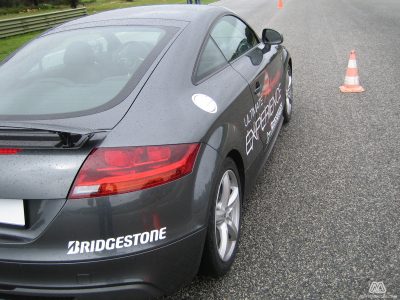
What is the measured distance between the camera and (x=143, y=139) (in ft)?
6.98

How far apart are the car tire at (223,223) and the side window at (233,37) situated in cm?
103

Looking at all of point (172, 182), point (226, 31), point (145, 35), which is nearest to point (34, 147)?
point (172, 182)

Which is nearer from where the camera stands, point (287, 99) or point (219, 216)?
point (219, 216)

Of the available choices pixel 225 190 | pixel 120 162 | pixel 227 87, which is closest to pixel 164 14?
pixel 227 87

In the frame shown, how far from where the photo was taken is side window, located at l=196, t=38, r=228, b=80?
2.85 m

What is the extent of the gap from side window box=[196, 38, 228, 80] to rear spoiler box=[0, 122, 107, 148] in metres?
0.96

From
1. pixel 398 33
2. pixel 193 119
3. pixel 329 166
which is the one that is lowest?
pixel 398 33

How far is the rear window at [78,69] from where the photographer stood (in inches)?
Result: 93.5

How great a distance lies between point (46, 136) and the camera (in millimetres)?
1996

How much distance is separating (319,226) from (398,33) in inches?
424

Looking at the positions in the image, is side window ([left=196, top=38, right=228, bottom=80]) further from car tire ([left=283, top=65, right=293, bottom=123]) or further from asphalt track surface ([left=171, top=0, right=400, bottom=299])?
car tire ([left=283, top=65, right=293, bottom=123])

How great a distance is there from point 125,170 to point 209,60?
1265 millimetres

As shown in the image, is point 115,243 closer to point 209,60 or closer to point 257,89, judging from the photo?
point 209,60

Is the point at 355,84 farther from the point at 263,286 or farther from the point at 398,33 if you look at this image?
the point at 398,33
